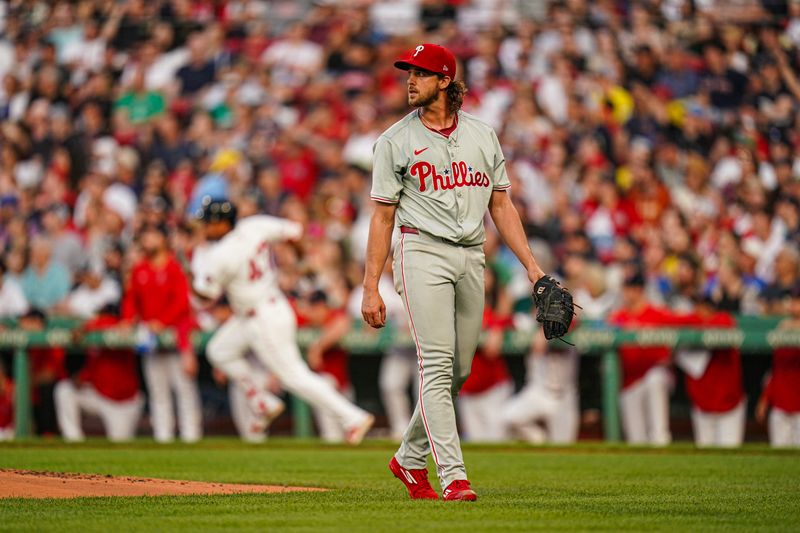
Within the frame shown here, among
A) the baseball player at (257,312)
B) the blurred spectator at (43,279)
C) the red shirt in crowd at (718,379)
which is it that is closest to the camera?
the baseball player at (257,312)

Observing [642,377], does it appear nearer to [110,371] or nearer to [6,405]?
[110,371]

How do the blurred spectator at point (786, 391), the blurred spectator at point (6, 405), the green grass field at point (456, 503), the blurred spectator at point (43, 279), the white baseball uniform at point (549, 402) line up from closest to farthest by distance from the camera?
the green grass field at point (456, 503), the blurred spectator at point (786, 391), the white baseball uniform at point (549, 402), the blurred spectator at point (6, 405), the blurred spectator at point (43, 279)

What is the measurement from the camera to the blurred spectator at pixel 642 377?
1214 cm

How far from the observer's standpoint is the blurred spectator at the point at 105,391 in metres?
13.0

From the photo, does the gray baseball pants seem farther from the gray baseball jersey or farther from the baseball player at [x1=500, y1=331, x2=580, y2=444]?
the baseball player at [x1=500, y1=331, x2=580, y2=444]

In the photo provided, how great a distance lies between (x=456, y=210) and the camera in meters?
6.00

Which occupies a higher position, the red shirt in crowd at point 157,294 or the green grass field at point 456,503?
the red shirt in crowd at point 157,294

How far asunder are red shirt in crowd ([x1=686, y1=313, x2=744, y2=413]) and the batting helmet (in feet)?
13.8

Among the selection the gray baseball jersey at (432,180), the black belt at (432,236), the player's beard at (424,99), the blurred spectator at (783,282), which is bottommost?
the blurred spectator at (783,282)

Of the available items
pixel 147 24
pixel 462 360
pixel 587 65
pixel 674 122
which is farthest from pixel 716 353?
pixel 147 24

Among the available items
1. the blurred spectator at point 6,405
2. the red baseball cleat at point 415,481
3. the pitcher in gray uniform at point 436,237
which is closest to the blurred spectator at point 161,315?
the blurred spectator at point 6,405

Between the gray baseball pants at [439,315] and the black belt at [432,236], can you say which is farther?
the black belt at [432,236]

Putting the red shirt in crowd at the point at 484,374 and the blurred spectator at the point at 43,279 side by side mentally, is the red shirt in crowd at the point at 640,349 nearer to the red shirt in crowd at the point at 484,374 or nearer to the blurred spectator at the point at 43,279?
the red shirt in crowd at the point at 484,374

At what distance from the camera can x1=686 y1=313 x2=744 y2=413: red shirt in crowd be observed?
469 inches
